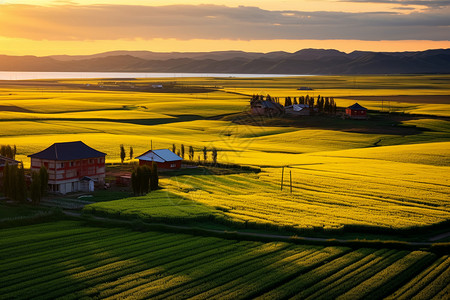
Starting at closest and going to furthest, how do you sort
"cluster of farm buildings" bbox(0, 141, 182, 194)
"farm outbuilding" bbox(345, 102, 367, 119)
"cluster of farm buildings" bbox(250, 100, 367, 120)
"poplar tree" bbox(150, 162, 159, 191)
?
"poplar tree" bbox(150, 162, 159, 191) < "cluster of farm buildings" bbox(0, 141, 182, 194) < "farm outbuilding" bbox(345, 102, 367, 119) < "cluster of farm buildings" bbox(250, 100, 367, 120)

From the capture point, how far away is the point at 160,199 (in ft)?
188

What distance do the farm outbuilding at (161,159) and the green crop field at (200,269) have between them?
31.2 meters

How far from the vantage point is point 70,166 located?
212 ft

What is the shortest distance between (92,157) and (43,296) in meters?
37.0

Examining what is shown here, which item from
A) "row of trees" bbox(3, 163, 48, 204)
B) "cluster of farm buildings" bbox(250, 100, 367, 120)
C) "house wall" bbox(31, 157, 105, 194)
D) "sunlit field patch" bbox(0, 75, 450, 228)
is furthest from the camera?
"cluster of farm buildings" bbox(250, 100, 367, 120)

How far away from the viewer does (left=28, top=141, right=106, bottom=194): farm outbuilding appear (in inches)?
2485

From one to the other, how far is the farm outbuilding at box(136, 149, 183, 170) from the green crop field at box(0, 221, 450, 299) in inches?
1227

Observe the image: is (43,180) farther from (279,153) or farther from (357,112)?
(357,112)

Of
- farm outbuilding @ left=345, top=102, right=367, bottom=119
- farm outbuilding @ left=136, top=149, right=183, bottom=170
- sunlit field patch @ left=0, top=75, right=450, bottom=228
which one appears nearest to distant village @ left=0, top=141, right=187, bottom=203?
sunlit field patch @ left=0, top=75, right=450, bottom=228

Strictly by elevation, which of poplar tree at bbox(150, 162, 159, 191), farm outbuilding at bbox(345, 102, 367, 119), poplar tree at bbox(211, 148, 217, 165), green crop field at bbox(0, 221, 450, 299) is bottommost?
green crop field at bbox(0, 221, 450, 299)

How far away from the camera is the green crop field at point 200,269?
31.8m

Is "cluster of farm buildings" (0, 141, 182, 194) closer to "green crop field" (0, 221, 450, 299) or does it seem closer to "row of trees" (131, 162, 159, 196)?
"row of trees" (131, 162, 159, 196)

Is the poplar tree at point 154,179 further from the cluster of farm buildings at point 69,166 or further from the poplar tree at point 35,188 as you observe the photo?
the poplar tree at point 35,188

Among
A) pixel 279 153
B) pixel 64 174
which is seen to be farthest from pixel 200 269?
pixel 279 153
